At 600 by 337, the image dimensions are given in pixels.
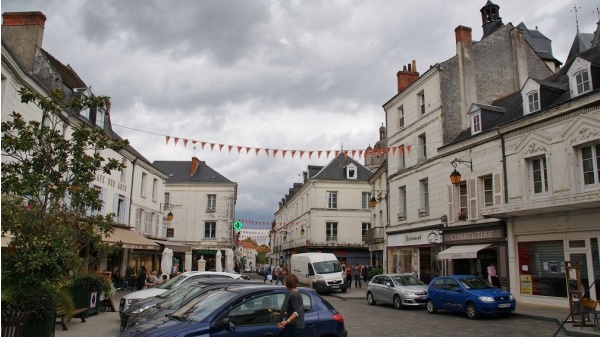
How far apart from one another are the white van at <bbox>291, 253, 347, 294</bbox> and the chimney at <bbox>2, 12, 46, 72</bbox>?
17326 mm

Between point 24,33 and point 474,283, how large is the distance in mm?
20732

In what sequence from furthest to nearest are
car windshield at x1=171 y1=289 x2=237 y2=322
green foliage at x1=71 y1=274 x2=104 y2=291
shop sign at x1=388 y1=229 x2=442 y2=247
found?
shop sign at x1=388 y1=229 x2=442 y2=247 < green foliage at x1=71 y1=274 x2=104 y2=291 < car windshield at x1=171 y1=289 x2=237 y2=322

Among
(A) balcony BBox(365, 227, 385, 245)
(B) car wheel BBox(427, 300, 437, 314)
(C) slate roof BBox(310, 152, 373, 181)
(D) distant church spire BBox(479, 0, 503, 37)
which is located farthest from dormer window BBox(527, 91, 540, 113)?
(C) slate roof BBox(310, 152, 373, 181)

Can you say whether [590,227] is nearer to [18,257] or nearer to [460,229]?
[460,229]

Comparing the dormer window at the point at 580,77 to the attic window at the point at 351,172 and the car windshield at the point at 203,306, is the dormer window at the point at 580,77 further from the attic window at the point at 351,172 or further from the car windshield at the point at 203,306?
the attic window at the point at 351,172

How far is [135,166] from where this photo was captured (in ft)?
97.4

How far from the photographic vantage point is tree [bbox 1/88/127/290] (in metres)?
8.98

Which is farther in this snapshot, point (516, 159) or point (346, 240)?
point (346, 240)

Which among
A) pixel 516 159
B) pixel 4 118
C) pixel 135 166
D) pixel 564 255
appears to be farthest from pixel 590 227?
pixel 135 166

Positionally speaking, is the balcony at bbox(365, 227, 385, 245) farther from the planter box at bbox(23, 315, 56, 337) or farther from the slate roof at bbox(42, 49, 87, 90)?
the planter box at bbox(23, 315, 56, 337)

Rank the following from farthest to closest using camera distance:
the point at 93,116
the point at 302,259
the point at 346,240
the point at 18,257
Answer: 1. the point at 346,240
2. the point at 302,259
3. the point at 93,116
4. the point at 18,257

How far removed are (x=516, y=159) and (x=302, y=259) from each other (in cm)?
1467

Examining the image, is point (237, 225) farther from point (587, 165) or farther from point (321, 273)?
point (587, 165)

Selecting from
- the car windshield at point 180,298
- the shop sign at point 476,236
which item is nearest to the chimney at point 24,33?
the car windshield at point 180,298
